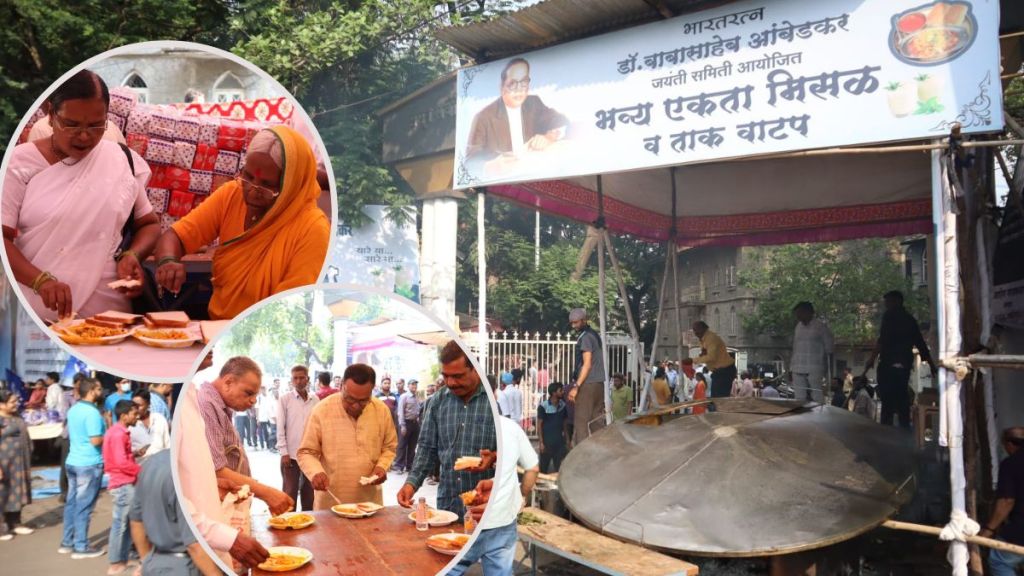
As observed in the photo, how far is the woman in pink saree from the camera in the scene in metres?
A: 1.30

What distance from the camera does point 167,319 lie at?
137 cm

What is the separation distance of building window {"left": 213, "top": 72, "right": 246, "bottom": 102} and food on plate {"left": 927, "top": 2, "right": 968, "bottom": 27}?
15.0 ft

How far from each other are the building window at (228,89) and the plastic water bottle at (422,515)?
2.89 feet

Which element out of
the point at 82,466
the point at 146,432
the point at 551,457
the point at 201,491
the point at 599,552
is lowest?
the point at 551,457

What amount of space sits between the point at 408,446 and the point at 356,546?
0.22m

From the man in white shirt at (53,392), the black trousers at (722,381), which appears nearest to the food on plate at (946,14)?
the black trousers at (722,381)

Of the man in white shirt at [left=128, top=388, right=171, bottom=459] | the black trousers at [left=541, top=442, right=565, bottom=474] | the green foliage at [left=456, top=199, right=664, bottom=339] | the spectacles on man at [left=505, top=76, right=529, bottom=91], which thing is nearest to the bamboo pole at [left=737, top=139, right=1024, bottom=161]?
the spectacles on man at [left=505, top=76, right=529, bottom=91]

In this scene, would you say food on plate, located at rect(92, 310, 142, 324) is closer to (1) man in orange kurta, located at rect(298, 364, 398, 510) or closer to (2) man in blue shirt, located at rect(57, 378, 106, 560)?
(1) man in orange kurta, located at rect(298, 364, 398, 510)

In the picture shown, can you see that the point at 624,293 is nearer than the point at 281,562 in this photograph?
No

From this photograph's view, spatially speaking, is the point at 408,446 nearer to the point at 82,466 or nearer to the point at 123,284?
the point at 123,284

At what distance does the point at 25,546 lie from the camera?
7148 millimetres

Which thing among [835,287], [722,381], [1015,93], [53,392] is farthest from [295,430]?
[835,287]

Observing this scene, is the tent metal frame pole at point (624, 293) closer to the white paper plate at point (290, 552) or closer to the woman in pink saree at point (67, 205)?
the white paper plate at point (290, 552)

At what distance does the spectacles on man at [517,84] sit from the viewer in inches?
256
